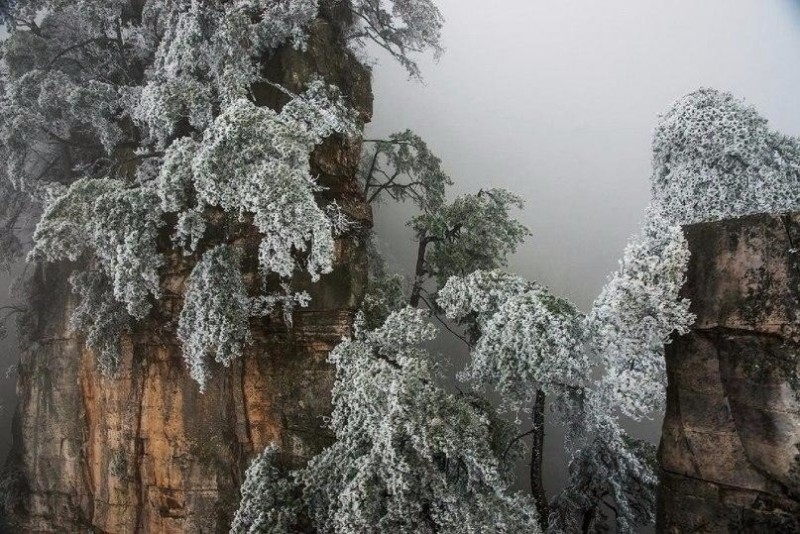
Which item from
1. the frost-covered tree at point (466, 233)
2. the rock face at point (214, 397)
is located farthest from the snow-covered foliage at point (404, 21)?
the frost-covered tree at point (466, 233)

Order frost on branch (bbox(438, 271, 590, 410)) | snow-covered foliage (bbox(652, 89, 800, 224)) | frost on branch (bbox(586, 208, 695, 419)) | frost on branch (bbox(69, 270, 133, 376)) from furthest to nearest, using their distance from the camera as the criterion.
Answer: frost on branch (bbox(69, 270, 133, 376)) < snow-covered foliage (bbox(652, 89, 800, 224)) < frost on branch (bbox(438, 271, 590, 410)) < frost on branch (bbox(586, 208, 695, 419))

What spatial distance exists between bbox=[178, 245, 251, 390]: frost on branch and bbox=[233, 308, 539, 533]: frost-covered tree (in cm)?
135

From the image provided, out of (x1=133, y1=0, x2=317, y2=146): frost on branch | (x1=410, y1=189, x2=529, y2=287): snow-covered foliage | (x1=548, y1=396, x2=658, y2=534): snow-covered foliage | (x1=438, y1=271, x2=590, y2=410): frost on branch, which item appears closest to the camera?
(x1=438, y1=271, x2=590, y2=410): frost on branch

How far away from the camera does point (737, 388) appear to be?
5.26 m

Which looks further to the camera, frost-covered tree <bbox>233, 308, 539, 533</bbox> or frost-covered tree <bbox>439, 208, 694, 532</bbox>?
frost-covered tree <bbox>233, 308, 539, 533</bbox>

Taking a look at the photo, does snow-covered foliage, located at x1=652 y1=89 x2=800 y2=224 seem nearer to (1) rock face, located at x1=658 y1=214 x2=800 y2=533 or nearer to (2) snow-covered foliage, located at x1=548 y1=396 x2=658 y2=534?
(1) rock face, located at x1=658 y1=214 x2=800 y2=533

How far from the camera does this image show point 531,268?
14.8m

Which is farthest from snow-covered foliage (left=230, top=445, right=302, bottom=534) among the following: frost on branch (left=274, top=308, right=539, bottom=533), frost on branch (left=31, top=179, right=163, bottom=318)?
frost on branch (left=31, top=179, right=163, bottom=318)

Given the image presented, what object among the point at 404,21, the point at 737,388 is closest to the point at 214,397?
the point at 737,388

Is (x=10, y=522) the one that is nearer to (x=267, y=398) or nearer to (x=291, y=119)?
(x=267, y=398)

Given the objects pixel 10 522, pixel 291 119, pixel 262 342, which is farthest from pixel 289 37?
pixel 10 522

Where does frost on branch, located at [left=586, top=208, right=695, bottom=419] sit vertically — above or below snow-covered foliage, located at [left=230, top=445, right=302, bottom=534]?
above

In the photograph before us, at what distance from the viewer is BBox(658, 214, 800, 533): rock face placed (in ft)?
16.4

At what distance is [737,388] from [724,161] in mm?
3542
